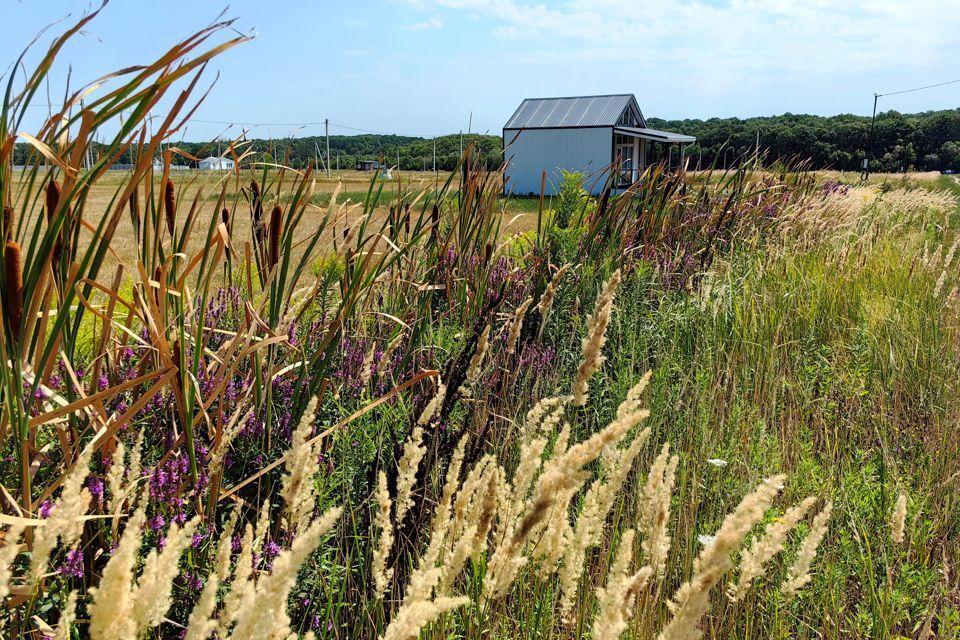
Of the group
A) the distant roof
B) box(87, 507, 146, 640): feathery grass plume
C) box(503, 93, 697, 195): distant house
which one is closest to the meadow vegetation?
box(87, 507, 146, 640): feathery grass plume

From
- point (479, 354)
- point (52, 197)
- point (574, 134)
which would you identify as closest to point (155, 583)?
point (52, 197)

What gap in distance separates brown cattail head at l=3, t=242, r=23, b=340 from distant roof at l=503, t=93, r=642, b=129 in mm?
36222

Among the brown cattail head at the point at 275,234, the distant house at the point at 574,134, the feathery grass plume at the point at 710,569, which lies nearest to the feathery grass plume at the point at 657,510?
the feathery grass plume at the point at 710,569

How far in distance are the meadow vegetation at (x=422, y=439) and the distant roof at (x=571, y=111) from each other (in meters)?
33.8

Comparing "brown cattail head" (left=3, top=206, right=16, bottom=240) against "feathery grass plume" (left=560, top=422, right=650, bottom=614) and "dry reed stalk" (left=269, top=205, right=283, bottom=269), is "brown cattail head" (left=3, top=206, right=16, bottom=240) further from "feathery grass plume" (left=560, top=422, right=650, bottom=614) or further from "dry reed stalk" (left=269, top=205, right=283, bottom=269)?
"feathery grass plume" (left=560, top=422, right=650, bottom=614)

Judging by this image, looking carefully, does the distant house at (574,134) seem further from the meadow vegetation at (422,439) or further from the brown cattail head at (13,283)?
the brown cattail head at (13,283)

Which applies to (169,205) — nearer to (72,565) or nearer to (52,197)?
(52,197)

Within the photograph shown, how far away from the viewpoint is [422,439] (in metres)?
1.82

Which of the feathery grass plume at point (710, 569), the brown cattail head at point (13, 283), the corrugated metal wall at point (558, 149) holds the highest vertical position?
the corrugated metal wall at point (558, 149)

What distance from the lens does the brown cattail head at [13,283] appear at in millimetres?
1184

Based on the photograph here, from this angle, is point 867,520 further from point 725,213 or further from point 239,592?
point 725,213

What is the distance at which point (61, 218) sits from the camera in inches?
47.0

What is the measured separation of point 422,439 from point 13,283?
944mm

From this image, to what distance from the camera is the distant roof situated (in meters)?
36.3
